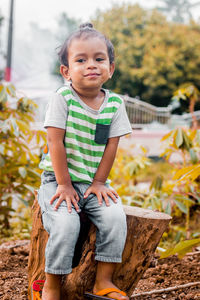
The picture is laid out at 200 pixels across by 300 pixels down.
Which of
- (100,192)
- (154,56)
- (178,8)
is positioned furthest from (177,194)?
(178,8)

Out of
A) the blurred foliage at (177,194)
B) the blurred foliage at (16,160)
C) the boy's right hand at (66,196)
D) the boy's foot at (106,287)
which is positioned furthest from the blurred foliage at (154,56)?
the boy's foot at (106,287)

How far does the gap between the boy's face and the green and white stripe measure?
0.36 ft

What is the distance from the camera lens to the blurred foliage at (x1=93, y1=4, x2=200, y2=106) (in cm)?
1628

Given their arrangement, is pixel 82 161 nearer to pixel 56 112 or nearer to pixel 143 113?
pixel 56 112

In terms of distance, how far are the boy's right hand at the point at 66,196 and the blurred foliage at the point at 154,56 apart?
49.1 ft

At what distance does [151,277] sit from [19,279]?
873mm

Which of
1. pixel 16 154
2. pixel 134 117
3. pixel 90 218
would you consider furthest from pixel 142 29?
pixel 90 218

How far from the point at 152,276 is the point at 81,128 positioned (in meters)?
1.22

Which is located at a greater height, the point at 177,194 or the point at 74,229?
the point at 74,229

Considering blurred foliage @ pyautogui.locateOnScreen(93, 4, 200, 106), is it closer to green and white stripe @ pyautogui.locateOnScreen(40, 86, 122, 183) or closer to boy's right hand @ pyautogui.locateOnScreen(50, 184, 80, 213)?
green and white stripe @ pyautogui.locateOnScreen(40, 86, 122, 183)

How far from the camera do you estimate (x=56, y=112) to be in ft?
5.81

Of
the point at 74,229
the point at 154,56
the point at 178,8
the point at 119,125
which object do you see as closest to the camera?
the point at 74,229

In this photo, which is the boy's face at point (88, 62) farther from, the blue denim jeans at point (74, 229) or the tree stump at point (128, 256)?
the tree stump at point (128, 256)

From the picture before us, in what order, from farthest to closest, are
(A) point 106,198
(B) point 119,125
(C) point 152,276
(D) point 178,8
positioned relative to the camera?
(D) point 178,8
(C) point 152,276
(B) point 119,125
(A) point 106,198
